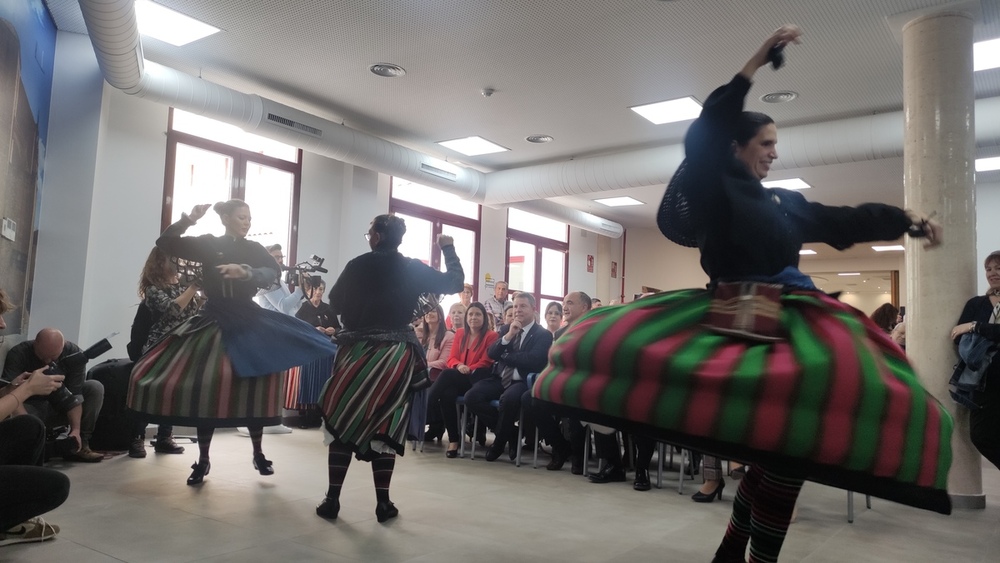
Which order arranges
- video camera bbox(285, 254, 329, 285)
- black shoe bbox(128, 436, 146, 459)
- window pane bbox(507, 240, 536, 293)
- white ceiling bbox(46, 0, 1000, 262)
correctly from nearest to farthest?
black shoe bbox(128, 436, 146, 459) → video camera bbox(285, 254, 329, 285) → white ceiling bbox(46, 0, 1000, 262) → window pane bbox(507, 240, 536, 293)

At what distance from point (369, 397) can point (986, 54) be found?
592 cm

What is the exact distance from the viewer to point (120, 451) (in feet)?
15.9

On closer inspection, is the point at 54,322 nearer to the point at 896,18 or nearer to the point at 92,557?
the point at 92,557

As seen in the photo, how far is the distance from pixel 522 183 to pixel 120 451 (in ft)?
20.2

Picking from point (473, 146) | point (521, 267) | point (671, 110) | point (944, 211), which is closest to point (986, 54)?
point (944, 211)

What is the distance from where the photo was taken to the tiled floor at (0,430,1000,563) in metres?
2.62

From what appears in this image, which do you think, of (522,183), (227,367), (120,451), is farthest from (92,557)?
(522,183)

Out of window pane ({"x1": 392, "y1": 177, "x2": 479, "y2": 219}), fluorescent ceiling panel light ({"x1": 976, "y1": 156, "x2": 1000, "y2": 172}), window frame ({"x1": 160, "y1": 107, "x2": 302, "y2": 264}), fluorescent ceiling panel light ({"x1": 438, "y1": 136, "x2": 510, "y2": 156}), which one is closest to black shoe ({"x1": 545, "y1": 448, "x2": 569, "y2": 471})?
window frame ({"x1": 160, "y1": 107, "x2": 302, "y2": 264})

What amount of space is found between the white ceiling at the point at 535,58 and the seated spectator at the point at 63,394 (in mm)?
2857

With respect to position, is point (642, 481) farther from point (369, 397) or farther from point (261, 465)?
point (261, 465)

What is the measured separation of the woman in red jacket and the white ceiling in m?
2.38

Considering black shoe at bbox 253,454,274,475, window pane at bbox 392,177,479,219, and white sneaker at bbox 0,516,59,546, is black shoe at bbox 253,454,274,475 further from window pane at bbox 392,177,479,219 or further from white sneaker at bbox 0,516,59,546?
window pane at bbox 392,177,479,219

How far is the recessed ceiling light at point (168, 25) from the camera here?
5.59m

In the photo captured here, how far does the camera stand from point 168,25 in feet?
19.3
